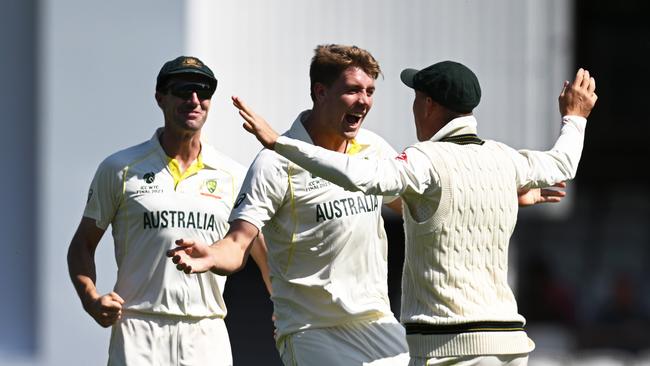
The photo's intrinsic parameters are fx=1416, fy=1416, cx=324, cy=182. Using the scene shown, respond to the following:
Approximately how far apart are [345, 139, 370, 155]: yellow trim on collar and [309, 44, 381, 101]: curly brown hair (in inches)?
11.0

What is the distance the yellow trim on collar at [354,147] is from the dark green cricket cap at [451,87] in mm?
925

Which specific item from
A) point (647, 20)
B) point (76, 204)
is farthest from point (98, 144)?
point (647, 20)

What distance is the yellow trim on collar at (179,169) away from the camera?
6383mm

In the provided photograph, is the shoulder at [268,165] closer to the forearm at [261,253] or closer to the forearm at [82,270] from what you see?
the forearm at [261,253]

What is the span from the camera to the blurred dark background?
17.0 m

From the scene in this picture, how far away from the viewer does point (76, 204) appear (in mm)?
9289

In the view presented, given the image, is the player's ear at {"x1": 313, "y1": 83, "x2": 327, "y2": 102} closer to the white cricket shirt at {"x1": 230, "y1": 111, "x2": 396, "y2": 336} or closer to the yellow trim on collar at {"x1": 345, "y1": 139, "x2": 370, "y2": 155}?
the white cricket shirt at {"x1": 230, "y1": 111, "x2": 396, "y2": 336}

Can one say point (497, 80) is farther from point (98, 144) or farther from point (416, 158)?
point (416, 158)

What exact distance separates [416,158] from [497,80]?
219 inches

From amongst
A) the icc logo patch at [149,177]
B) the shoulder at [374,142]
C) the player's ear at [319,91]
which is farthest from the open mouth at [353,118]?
the icc logo patch at [149,177]

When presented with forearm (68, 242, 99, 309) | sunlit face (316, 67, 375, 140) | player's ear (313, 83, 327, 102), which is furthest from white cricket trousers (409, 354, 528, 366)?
forearm (68, 242, 99, 309)

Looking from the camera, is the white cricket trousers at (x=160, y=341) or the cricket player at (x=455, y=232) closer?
the cricket player at (x=455, y=232)

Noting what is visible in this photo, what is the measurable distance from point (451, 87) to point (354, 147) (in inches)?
41.5

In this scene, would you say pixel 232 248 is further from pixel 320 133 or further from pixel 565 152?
pixel 565 152
